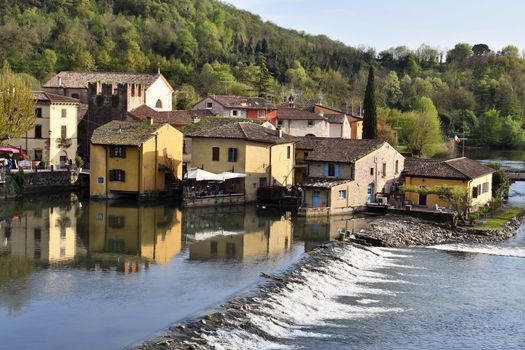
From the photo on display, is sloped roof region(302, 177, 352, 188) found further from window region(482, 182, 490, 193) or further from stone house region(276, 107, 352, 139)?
stone house region(276, 107, 352, 139)

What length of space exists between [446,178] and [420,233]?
26.3ft

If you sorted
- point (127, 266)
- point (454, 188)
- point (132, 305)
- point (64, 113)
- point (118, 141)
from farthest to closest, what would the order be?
point (64, 113), point (118, 141), point (454, 188), point (127, 266), point (132, 305)

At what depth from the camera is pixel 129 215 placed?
48.2 m

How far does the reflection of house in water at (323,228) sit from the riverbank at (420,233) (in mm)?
1021

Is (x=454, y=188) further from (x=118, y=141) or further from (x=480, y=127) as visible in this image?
(x=480, y=127)

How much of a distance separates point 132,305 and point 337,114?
176 ft

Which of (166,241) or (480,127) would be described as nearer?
(166,241)

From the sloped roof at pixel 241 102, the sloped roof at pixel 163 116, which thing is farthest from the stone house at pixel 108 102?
→ the sloped roof at pixel 241 102

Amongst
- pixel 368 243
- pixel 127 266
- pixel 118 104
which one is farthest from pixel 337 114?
pixel 127 266

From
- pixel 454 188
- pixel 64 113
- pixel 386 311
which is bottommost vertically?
pixel 386 311

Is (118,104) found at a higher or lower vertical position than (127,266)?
higher

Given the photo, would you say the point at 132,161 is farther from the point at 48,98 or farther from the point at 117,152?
the point at 48,98

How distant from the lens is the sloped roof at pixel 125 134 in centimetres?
5331

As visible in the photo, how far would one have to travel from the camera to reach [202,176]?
52.0 m
